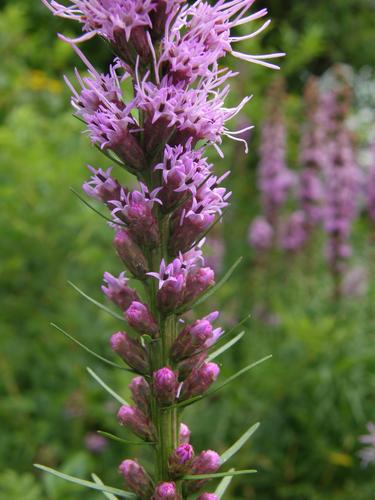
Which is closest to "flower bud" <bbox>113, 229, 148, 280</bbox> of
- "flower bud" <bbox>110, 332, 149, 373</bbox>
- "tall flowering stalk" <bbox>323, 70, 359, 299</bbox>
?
"flower bud" <bbox>110, 332, 149, 373</bbox>

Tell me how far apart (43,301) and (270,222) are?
1.82 metres

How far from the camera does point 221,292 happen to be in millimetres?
4508

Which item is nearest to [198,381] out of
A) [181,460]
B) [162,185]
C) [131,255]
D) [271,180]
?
[181,460]

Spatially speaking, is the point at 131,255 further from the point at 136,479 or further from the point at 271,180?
the point at 271,180

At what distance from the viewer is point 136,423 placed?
122cm

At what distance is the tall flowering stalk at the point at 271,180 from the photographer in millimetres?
4785

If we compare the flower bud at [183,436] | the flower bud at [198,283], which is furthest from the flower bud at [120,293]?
the flower bud at [183,436]

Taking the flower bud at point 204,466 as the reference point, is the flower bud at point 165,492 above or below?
above

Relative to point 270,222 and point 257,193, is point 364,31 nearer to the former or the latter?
point 257,193

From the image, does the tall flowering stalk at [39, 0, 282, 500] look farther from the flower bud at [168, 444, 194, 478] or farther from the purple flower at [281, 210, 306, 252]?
the purple flower at [281, 210, 306, 252]

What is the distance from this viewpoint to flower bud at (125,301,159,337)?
1176 millimetres

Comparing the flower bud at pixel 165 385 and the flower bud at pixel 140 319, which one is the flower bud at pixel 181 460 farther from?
the flower bud at pixel 140 319

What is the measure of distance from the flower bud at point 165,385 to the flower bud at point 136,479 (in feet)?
0.51

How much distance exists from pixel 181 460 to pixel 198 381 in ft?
0.46
